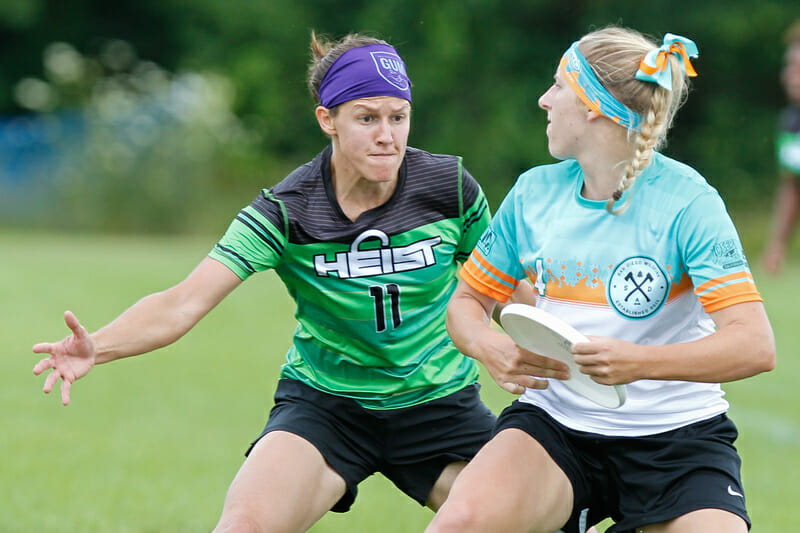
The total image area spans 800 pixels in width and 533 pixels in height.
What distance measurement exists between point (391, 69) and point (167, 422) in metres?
4.51

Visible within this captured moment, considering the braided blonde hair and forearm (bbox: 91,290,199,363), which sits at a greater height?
the braided blonde hair

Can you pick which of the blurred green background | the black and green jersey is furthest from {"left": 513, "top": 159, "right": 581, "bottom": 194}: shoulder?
the blurred green background

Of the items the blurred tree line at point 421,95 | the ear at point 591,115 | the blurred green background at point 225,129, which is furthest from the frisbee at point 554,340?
the blurred tree line at point 421,95

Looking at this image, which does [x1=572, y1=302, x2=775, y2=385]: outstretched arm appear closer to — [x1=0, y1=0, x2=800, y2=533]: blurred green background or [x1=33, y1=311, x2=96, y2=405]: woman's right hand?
[x1=33, y1=311, x2=96, y2=405]: woman's right hand

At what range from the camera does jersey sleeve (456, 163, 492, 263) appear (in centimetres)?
418

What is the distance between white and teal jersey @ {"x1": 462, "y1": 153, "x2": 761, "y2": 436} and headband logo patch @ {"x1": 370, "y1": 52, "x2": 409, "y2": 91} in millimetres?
718

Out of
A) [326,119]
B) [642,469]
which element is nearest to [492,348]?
[642,469]

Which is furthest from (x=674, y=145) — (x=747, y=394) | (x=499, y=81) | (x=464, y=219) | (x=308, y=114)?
(x=464, y=219)

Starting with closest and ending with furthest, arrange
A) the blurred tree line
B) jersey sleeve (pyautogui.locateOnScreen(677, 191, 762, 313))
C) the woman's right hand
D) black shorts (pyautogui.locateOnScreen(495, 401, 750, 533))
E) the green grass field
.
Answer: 1. jersey sleeve (pyautogui.locateOnScreen(677, 191, 762, 313))
2. black shorts (pyautogui.locateOnScreen(495, 401, 750, 533))
3. the woman's right hand
4. the green grass field
5. the blurred tree line

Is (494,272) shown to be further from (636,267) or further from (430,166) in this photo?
(430,166)

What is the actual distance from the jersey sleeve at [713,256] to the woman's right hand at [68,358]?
1.86 metres

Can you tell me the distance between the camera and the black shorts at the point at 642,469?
3.23 meters

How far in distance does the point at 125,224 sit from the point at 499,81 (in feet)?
Answer: 29.1

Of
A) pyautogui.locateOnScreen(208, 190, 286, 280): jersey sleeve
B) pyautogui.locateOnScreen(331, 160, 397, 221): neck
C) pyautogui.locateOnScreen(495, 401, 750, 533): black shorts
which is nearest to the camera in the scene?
pyautogui.locateOnScreen(495, 401, 750, 533): black shorts
